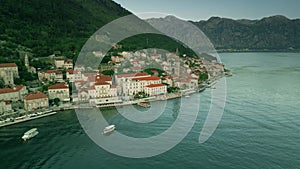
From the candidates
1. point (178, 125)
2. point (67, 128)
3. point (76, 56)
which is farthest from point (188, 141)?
point (76, 56)

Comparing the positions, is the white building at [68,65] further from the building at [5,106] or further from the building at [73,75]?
the building at [5,106]

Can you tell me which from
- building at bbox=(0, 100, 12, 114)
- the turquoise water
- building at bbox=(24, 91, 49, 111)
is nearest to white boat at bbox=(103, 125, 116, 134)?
the turquoise water

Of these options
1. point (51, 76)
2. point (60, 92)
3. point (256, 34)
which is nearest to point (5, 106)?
point (60, 92)

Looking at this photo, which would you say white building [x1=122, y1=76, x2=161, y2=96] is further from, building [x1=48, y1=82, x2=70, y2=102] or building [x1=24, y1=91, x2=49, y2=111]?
building [x1=24, y1=91, x2=49, y2=111]

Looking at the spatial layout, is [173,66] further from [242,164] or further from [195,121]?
[242,164]

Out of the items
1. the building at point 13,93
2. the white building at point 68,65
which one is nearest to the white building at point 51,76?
the white building at point 68,65

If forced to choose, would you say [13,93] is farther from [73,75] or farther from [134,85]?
[134,85]
